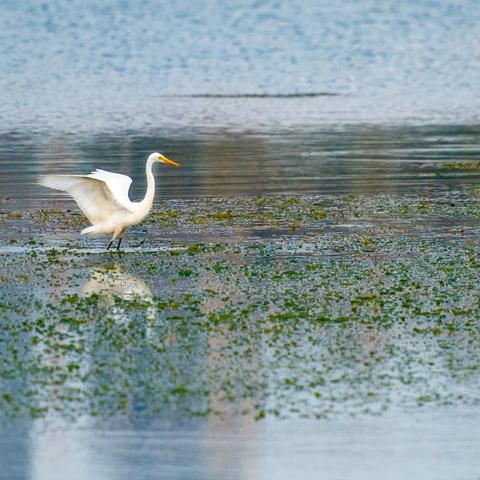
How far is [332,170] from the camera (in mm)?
24719

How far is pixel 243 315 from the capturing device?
13406 millimetres

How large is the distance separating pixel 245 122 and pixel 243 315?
2054 centimetres

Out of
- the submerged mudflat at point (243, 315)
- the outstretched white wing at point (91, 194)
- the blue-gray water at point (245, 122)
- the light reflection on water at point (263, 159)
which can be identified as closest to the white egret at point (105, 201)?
the outstretched white wing at point (91, 194)

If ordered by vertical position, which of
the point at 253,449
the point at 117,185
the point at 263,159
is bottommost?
the point at 253,449

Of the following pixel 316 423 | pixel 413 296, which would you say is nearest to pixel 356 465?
pixel 316 423

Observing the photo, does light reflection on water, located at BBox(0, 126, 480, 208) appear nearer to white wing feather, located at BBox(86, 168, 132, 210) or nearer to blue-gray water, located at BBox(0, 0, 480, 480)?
blue-gray water, located at BBox(0, 0, 480, 480)

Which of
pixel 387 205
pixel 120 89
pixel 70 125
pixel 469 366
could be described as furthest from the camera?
pixel 120 89

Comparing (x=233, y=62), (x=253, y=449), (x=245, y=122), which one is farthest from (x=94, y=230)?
(x=233, y=62)

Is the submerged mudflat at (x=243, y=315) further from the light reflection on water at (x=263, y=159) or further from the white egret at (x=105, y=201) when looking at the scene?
the light reflection on water at (x=263, y=159)

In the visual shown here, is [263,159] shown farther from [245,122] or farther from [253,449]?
[253,449]

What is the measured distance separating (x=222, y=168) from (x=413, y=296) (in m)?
11.3

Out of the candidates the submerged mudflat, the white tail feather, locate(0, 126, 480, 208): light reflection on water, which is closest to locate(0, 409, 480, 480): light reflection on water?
the submerged mudflat

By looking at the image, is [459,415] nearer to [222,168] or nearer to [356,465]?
[356,465]

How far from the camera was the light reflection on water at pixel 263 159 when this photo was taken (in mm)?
22750
